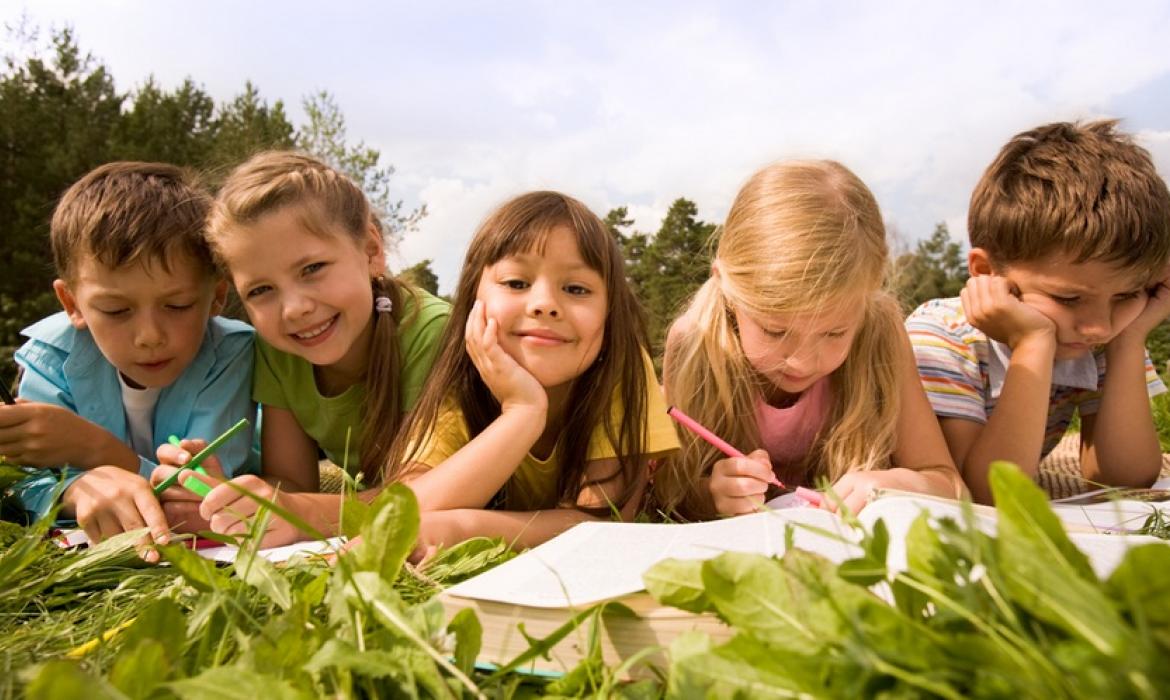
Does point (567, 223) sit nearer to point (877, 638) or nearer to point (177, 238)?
point (177, 238)

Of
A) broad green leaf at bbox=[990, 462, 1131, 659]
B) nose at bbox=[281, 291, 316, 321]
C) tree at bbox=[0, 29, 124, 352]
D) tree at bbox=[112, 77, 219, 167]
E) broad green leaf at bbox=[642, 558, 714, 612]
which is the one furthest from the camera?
tree at bbox=[112, 77, 219, 167]

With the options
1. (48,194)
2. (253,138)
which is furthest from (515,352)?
(253,138)

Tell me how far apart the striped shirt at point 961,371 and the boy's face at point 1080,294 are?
15 centimetres

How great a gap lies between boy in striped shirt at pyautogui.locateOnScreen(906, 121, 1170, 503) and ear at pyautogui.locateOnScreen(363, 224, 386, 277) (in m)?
1.29

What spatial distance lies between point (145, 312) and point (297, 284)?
1.00ft

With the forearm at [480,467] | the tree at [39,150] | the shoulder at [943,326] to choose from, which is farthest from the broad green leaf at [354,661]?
the tree at [39,150]

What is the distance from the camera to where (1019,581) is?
0.38 meters

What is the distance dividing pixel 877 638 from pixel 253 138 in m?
16.5

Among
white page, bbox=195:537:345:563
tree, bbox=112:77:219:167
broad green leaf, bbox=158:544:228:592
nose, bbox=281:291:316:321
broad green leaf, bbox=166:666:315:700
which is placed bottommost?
white page, bbox=195:537:345:563

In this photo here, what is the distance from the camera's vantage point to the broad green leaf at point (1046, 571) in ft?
1.13

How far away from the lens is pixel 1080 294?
5.80 feet

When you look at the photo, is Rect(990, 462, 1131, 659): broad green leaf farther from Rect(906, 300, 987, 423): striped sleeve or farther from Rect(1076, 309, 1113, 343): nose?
Rect(1076, 309, 1113, 343): nose

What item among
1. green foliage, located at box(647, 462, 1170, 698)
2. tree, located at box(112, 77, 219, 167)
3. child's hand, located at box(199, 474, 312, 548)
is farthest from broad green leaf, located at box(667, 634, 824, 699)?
tree, located at box(112, 77, 219, 167)

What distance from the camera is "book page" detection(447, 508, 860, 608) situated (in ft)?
2.10
